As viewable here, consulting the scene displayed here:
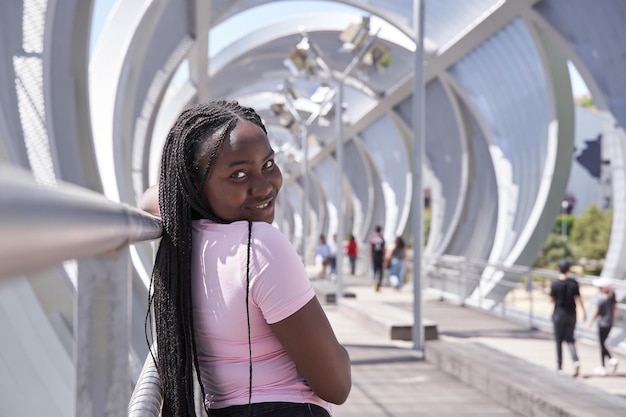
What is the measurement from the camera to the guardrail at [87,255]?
490 mm

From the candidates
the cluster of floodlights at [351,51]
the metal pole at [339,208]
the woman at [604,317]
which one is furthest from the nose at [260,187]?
the metal pole at [339,208]

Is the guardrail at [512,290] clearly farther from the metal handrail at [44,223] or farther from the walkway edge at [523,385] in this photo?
the metal handrail at [44,223]

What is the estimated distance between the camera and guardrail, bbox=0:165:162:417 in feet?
1.61

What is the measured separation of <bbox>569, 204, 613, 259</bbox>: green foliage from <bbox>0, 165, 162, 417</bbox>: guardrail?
1391 inches

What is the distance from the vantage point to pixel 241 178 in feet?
6.61

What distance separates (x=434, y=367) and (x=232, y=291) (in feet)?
29.2

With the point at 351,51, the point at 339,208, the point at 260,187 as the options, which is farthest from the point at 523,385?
the point at 351,51

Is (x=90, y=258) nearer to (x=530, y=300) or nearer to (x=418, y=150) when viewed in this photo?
(x=418, y=150)

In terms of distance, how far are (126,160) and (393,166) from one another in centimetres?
2691

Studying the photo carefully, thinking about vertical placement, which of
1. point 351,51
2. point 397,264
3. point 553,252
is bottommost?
point 397,264

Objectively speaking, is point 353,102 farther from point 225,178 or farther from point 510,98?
point 225,178

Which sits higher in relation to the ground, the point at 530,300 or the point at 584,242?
the point at 584,242

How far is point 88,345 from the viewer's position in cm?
103

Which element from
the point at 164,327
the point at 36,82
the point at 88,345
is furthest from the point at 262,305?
the point at 36,82
